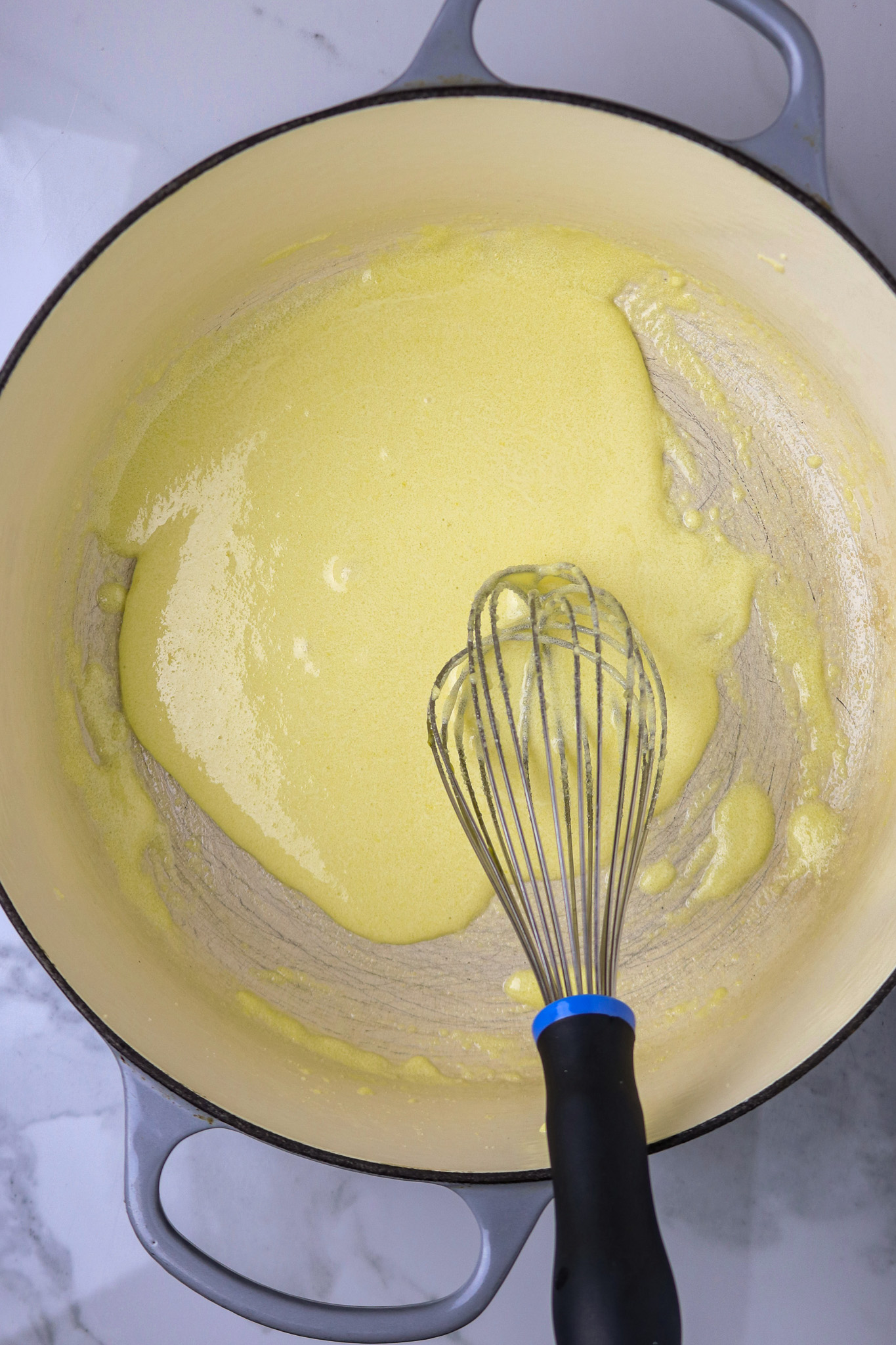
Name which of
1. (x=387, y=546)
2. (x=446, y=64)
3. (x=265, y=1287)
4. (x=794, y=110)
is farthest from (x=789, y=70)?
(x=265, y=1287)

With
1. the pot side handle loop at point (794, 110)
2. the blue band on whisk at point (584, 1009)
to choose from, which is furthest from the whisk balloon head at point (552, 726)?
the pot side handle loop at point (794, 110)

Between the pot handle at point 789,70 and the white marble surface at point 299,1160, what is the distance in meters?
0.17

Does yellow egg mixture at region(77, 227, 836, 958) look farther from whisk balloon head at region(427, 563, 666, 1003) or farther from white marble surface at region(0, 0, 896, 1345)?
white marble surface at region(0, 0, 896, 1345)

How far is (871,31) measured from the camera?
0.73m

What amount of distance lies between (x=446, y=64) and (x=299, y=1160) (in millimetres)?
781

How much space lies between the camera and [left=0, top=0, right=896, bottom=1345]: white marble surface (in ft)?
2.37

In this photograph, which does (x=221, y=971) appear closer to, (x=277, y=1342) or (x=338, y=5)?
(x=277, y=1342)

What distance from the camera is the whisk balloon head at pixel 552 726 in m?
0.71

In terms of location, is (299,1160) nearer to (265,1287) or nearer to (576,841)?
(265,1287)

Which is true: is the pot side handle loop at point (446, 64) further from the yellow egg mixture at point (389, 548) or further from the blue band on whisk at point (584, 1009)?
the blue band on whisk at point (584, 1009)

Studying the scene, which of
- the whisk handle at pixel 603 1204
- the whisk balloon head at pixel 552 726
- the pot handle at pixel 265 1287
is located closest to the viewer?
the whisk handle at pixel 603 1204

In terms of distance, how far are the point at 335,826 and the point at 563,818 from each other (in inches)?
7.4

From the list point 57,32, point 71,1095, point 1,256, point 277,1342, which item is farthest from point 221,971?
point 57,32

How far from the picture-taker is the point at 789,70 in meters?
0.57
